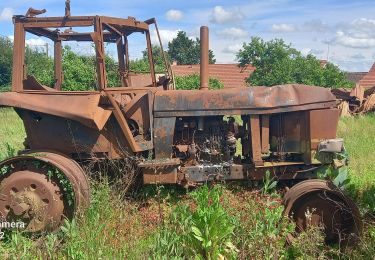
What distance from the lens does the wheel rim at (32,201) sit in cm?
473

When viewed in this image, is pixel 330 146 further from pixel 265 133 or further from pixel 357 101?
pixel 357 101

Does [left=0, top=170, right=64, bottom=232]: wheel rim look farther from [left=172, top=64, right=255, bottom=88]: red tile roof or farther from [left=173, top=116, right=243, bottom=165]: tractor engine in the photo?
[left=172, top=64, right=255, bottom=88]: red tile roof

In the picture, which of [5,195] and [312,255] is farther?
[5,195]

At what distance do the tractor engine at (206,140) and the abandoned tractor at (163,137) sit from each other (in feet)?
0.04

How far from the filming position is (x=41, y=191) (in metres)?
4.81

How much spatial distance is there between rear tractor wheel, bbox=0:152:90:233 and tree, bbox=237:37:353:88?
22.4 m

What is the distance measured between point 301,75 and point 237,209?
2295 centimetres

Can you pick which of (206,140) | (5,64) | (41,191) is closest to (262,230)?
(206,140)

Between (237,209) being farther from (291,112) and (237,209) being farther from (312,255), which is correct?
(291,112)

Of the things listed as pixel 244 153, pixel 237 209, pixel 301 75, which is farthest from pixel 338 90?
pixel 237 209

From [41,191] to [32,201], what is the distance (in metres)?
0.14

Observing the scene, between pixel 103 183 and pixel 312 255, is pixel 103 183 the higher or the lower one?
the higher one

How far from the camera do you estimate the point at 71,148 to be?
5246 mm

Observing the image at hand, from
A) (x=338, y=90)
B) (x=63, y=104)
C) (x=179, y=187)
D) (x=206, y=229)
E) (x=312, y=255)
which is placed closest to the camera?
(x=206, y=229)
